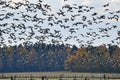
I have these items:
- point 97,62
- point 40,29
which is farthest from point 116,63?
point 40,29

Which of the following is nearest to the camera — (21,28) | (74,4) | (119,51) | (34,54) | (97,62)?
(74,4)

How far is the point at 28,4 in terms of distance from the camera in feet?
62.3

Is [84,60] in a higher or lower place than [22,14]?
higher

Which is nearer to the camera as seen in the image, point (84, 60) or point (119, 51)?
point (84, 60)

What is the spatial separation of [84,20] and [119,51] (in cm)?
14652

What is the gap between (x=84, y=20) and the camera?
19828 millimetres

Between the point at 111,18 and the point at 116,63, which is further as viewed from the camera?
the point at 116,63

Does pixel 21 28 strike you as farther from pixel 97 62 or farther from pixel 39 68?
pixel 39 68

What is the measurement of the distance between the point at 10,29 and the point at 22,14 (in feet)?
5.85

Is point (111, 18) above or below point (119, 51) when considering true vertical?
below

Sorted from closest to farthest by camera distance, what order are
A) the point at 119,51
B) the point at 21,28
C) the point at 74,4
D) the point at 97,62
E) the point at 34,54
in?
the point at 74,4 < the point at 21,28 < the point at 97,62 < the point at 119,51 < the point at 34,54

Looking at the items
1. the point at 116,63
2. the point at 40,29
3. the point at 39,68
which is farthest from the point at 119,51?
the point at 40,29

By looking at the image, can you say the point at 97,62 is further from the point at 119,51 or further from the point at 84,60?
the point at 119,51

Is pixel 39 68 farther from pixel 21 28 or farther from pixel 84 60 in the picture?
pixel 21 28
